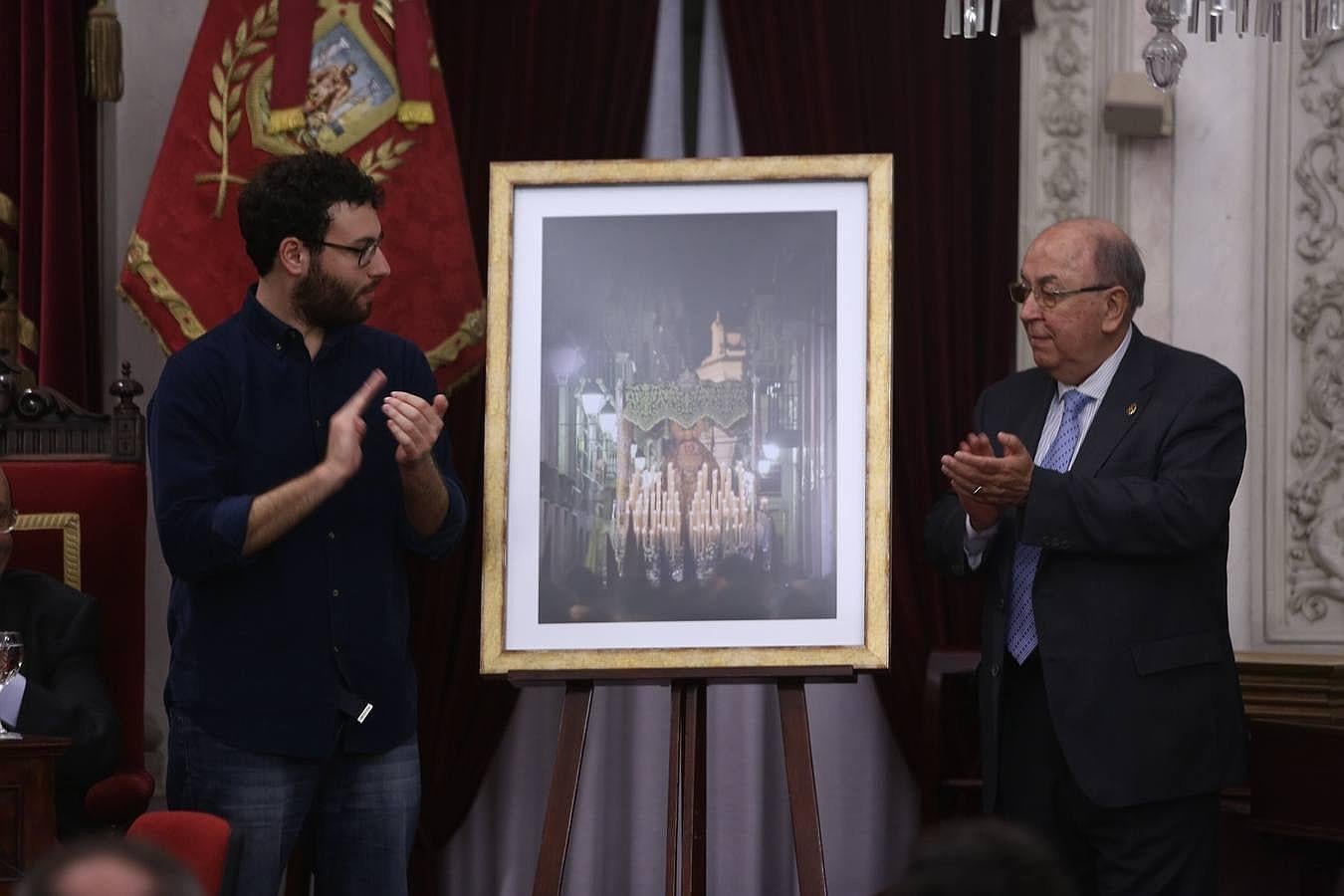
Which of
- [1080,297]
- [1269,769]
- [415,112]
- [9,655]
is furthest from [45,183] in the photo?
[1269,769]

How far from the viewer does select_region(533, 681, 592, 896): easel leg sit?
11.8 feet

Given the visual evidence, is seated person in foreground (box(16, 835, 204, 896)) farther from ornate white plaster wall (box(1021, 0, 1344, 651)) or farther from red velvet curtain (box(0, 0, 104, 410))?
ornate white plaster wall (box(1021, 0, 1344, 651))

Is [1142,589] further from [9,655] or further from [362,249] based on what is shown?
[9,655]

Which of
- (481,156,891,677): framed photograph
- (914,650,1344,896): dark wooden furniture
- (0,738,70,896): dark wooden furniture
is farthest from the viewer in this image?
(914,650,1344,896): dark wooden furniture

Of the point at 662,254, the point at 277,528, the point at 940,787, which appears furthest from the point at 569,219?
the point at 940,787

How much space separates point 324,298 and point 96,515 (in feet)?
3.60

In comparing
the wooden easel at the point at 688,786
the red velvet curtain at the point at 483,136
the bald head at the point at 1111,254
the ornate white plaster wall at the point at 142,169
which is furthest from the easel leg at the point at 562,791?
the ornate white plaster wall at the point at 142,169

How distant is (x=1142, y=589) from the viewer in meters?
3.51

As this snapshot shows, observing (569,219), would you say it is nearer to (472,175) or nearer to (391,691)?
(391,691)

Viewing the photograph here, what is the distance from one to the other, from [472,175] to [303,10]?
0.74 m

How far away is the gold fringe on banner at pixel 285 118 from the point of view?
4.79 metres

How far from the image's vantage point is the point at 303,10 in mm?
4832

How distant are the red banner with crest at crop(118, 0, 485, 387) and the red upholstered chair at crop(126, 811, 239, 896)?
6.92 feet

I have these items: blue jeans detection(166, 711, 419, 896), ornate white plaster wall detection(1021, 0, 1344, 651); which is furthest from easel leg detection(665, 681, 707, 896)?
ornate white plaster wall detection(1021, 0, 1344, 651)
